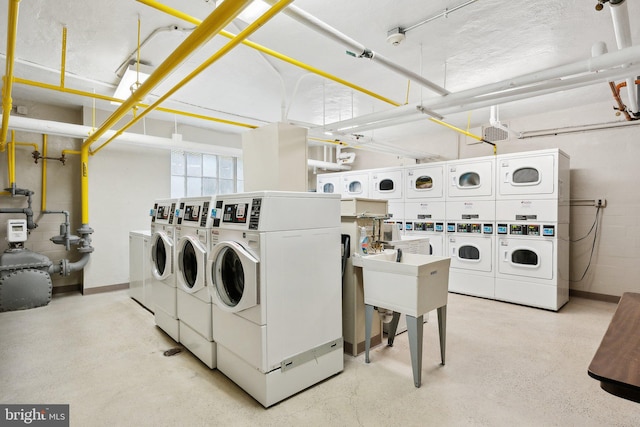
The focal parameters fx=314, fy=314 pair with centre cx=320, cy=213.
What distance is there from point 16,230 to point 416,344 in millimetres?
5004

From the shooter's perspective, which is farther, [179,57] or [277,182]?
[277,182]

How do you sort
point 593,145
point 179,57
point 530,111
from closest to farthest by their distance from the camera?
point 179,57 < point 593,145 < point 530,111

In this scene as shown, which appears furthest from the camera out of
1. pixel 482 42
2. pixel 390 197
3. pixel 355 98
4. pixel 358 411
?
pixel 390 197

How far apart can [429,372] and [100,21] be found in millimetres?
3861

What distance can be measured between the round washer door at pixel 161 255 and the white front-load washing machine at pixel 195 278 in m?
0.14

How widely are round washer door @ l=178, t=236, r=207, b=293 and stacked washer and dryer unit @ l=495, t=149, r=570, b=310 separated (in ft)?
13.2

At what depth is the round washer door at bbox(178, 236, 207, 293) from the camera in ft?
8.45

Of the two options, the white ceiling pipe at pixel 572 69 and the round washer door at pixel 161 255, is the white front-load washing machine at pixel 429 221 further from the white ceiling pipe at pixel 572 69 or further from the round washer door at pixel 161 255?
the round washer door at pixel 161 255

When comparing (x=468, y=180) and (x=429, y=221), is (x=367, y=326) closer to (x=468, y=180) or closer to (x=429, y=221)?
(x=429, y=221)

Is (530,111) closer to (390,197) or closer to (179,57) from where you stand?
(390,197)

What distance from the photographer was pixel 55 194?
4.61 metres

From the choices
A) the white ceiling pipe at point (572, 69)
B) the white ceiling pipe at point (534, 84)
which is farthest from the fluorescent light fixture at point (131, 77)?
the white ceiling pipe at point (572, 69)

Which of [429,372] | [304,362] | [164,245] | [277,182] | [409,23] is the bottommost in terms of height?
[429,372]

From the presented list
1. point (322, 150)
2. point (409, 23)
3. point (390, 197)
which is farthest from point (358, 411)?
point (322, 150)
